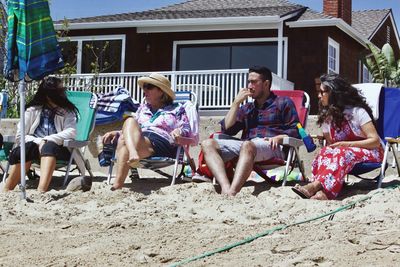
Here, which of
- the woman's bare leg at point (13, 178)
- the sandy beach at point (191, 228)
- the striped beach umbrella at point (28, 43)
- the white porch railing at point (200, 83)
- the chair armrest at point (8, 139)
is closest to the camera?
the sandy beach at point (191, 228)

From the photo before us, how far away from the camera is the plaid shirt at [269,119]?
270 inches

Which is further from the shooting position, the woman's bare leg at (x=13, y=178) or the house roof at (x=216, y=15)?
the house roof at (x=216, y=15)

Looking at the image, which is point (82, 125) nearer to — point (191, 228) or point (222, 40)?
point (191, 228)

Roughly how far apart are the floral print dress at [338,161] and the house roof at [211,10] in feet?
37.6

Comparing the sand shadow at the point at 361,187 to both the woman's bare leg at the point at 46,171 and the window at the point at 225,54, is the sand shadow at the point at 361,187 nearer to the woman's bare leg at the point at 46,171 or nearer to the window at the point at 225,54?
the woman's bare leg at the point at 46,171

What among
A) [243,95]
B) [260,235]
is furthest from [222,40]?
[260,235]

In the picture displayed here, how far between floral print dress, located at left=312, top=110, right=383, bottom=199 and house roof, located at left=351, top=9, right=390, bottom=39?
1684cm

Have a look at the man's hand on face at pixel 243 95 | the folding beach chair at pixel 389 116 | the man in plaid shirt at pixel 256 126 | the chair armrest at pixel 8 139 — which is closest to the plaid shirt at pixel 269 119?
A: the man in plaid shirt at pixel 256 126

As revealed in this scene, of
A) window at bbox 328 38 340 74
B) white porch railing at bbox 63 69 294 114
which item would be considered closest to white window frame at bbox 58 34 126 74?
white porch railing at bbox 63 69 294 114

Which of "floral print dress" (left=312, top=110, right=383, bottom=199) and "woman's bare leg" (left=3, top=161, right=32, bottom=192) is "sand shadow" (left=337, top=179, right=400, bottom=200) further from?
"woman's bare leg" (left=3, top=161, right=32, bottom=192)

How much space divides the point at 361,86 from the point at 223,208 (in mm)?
2623

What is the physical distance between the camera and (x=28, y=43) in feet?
20.9

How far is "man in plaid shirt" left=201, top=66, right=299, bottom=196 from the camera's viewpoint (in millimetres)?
6391

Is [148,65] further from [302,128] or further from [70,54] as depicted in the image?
[302,128]
